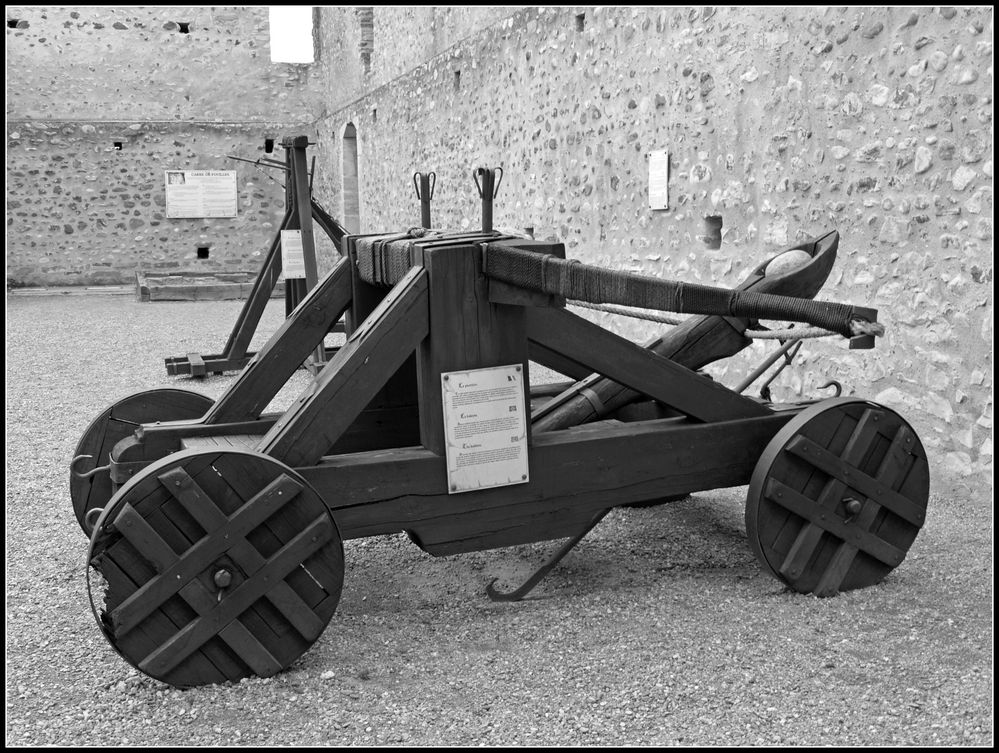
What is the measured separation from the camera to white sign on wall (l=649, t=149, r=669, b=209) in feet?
21.2

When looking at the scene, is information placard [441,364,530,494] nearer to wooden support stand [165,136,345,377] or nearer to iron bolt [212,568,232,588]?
iron bolt [212,568,232,588]

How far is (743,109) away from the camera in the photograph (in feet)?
18.4

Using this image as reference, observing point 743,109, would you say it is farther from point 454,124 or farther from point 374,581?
point 454,124

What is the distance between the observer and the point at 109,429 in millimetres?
3492

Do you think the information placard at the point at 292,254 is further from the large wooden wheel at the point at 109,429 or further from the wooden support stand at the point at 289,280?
the large wooden wheel at the point at 109,429

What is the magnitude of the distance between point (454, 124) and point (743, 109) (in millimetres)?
5024

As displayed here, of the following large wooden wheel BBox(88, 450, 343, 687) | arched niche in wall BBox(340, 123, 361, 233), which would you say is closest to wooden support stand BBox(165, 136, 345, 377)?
large wooden wheel BBox(88, 450, 343, 687)

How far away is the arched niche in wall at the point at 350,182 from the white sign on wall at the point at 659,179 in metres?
8.93

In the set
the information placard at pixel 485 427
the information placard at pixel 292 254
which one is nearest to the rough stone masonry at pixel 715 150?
the information placard at pixel 292 254

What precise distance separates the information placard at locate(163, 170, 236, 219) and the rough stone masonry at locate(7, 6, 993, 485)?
1.48m

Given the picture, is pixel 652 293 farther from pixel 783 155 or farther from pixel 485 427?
pixel 783 155

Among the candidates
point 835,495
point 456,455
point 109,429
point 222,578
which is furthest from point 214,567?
point 835,495

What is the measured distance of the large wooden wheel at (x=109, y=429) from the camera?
3.38 m

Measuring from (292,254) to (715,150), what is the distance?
312 centimetres
